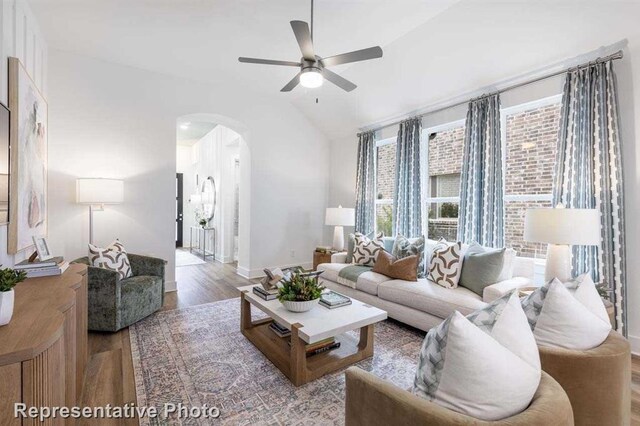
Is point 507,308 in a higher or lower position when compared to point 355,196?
lower

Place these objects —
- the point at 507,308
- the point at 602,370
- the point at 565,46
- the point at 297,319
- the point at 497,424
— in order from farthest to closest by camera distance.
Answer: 1. the point at 565,46
2. the point at 297,319
3. the point at 602,370
4. the point at 507,308
5. the point at 497,424

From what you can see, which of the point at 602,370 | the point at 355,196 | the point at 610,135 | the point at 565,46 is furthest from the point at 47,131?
the point at 610,135

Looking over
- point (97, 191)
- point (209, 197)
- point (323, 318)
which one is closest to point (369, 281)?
point (323, 318)

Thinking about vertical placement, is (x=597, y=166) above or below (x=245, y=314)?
above

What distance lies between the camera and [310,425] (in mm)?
1747

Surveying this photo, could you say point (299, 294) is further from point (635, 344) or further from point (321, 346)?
point (635, 344)

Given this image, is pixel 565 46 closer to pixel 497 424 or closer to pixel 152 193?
pixel 497 424

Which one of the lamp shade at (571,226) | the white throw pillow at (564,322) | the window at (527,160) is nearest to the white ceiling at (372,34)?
the window at (527,160)

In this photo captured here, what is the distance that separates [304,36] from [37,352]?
7.76 ft

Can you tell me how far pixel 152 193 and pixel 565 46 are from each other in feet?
16.7

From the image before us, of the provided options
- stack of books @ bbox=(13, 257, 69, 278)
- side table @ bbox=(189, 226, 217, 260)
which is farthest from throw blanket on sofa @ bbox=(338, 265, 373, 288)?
side table @ bbox=(189, 226, 217, 260)

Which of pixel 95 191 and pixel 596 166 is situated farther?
pixel 95 191

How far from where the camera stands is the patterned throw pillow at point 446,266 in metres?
3.06

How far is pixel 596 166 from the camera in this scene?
265 centimetres
